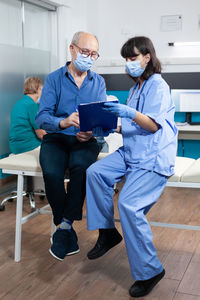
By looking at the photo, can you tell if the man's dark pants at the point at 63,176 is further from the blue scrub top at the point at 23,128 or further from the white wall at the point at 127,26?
the white wall at the point at 127,26

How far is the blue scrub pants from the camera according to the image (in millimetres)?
1960

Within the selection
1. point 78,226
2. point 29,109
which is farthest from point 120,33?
point 78,226

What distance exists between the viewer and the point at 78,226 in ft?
9.91

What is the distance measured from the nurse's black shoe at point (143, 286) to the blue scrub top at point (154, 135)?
0.50 metres

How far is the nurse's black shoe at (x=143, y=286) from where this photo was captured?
79.4 inches

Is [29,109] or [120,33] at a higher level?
[120,33]

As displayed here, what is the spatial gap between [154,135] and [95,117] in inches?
11.6

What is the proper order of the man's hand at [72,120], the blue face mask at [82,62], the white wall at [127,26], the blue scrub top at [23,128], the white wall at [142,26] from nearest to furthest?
1. the man's hand at [72,120]
2. the blue face mask at [82,62]
3. the blue scrub top at [23,128]
4. the white wall at [127,26]
5. the white wall at [142,26]

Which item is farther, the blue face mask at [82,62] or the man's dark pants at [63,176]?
the blue face mask at [82,62]

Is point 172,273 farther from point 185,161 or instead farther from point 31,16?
point 31,16

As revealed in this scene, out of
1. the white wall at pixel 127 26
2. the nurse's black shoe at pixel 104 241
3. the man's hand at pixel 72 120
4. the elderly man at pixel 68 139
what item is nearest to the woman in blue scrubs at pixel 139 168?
the nurse's black shoe at pixel 104 241

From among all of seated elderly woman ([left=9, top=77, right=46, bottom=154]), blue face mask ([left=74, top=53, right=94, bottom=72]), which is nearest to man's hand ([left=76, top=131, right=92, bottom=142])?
blue face mask ([left=74, top=53, right=94, bottom=72])

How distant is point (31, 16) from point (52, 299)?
2999 mm

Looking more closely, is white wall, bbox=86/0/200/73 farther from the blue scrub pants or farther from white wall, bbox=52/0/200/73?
the blue scrub pants
